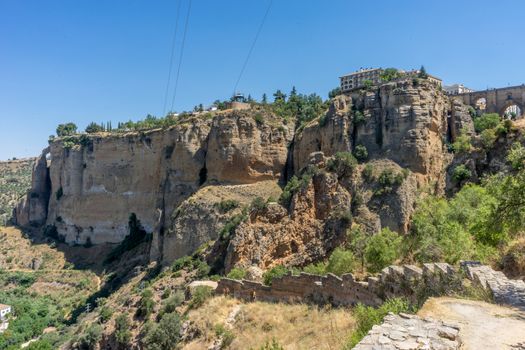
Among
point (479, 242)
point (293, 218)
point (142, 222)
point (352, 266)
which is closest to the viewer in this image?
point (479, 242)

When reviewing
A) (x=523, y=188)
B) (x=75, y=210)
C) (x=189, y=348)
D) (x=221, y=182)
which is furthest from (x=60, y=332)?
(x=523, y=188)

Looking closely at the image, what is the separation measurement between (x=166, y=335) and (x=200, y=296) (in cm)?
232

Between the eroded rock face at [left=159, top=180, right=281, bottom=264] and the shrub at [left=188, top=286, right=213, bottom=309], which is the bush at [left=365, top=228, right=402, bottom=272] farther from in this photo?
the eroded rock face at [left=159, top=180, right=281, bottom=264]

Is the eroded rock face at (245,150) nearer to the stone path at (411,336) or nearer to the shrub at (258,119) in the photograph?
the shrub at (258,119)

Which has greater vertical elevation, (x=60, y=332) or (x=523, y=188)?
(x=523, y=188)

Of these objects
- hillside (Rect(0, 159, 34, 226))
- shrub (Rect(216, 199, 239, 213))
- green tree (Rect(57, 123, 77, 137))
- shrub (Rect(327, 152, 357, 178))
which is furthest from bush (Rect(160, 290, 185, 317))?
hillside (Rect(0, 159, 34, 226))

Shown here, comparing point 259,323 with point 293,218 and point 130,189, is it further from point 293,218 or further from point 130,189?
point 130,189

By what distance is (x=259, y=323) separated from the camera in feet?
46.7

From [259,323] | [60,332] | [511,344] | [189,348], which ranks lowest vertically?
[60,332]

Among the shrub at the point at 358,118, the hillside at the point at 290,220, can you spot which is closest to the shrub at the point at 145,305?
the hillside at the point at 290,220

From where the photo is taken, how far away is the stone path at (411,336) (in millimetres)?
5332

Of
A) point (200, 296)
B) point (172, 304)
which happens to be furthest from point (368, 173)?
point (172, 304)

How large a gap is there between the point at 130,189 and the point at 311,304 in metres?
40.6

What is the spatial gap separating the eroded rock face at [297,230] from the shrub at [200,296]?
562 centimetres
